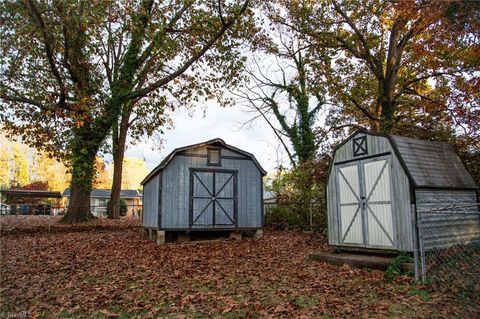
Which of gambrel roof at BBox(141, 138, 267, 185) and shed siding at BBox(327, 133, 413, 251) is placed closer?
shed siding at BBox(327, 133, 413, 251)

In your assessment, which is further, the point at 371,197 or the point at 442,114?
the point at 442,114

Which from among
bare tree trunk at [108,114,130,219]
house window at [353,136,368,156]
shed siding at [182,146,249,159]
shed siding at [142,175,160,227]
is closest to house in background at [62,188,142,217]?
bare tree trunk at [108,114,130,219]

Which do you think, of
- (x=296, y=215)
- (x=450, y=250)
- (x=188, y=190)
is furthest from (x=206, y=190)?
(x=450, y=250)

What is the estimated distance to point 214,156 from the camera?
484 inches

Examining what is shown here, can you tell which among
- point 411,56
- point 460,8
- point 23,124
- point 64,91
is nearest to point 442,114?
point 411,56

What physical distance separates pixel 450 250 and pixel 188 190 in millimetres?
7874

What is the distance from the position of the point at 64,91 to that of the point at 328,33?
11.6 m

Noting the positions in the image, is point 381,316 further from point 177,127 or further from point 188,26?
point 177,127

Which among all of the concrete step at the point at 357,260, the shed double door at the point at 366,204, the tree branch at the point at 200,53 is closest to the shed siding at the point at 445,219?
the shed double door at the point at 366,204

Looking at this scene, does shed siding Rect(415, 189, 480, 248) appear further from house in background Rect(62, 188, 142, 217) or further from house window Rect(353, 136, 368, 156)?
house in background Rect(62, 188, 142, 217)

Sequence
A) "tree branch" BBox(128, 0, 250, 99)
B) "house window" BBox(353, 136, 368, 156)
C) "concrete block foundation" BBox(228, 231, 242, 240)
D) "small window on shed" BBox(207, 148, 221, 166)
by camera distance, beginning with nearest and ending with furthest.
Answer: "house window" BBox(353, 136, 368, 156) < "small window on shed" BBox(207, 148, 221, 166) < "concrete block foundation" BBox(228, 231, 242, 240) < "tree branch" BBox(128, 0, 250, 99)

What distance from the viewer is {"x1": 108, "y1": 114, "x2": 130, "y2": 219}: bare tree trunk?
21.4 metres

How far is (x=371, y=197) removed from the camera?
855 centimetres

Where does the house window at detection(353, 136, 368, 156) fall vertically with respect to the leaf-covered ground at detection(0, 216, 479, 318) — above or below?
above
